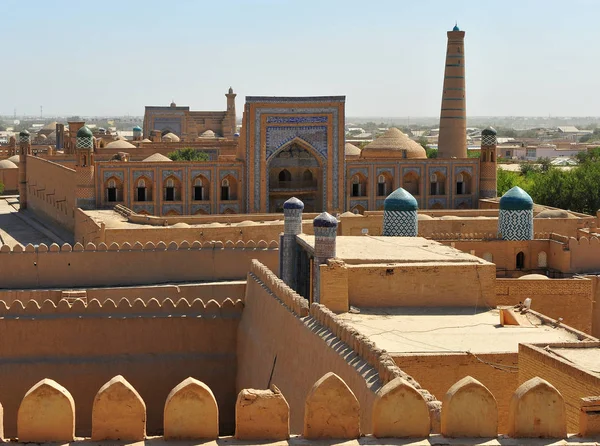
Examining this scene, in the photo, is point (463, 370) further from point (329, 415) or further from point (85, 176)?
point (85, 176)

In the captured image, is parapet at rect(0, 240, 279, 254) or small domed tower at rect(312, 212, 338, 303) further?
parapet at rect(0, 240, 279, 254)

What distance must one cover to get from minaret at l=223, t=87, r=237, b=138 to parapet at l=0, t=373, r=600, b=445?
2394 inches

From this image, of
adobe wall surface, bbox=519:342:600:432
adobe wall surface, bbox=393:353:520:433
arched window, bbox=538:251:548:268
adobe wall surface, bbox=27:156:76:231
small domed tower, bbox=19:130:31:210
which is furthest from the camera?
small domed tower, bbox=19:130:31:210

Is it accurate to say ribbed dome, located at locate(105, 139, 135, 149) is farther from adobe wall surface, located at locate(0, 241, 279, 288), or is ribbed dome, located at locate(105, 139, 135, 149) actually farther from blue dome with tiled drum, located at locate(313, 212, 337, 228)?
blue dome with tiled drum, located at locate(313, 212, 337, 228)

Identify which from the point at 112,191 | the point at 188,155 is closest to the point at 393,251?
the point at 112,191

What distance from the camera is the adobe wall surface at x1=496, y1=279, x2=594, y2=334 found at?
17016 mm

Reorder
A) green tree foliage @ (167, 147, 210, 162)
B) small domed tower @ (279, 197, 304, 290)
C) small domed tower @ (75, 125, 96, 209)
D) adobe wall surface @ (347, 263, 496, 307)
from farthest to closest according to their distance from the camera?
1. green tree foliage @ (167, 147, 210, 162)
2. small domed tower @ (75, 125, 96, 209)
3. small domed tower @ (279, 197, 304, 290)
4. adobe wall surface @ (347, 263, 496, 307)

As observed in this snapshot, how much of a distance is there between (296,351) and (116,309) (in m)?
4.80

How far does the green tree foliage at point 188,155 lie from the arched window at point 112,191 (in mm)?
12393

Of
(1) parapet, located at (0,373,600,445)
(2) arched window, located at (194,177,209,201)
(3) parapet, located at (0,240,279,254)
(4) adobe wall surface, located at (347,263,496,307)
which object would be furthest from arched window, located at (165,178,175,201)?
(1) parapet, located at (0,373,600,445)

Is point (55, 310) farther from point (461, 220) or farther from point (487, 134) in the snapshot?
point (487, 134)

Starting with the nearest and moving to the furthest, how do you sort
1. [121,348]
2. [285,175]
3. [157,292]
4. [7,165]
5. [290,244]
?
1. [121,348]
2. [290,244]
3. [157,292]
4. [285,175]
5. [7,165]

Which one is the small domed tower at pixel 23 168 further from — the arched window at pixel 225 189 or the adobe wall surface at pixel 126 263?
the adobe wall surface at pixel 126 263

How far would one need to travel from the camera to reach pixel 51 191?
37469mm
